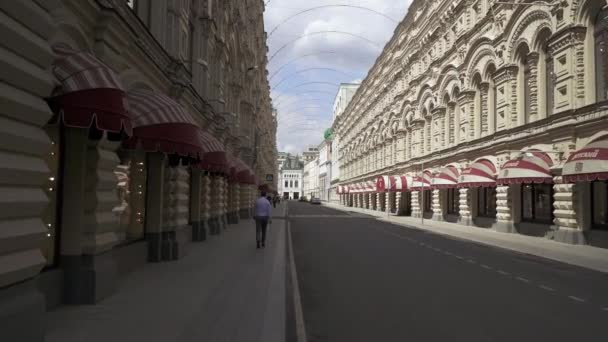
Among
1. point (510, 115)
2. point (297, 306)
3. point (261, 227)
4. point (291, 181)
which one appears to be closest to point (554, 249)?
point (510, 115)

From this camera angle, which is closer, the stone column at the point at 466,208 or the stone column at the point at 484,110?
the stone column at the point at 484,110

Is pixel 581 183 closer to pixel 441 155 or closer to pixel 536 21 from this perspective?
pixel 536 21

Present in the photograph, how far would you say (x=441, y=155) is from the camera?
3569 centimetres

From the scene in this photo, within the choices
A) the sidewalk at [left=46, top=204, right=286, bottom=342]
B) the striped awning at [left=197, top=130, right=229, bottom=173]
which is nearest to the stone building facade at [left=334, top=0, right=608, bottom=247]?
the striped awning at [left=197, top=130, right=229, bottom=173]

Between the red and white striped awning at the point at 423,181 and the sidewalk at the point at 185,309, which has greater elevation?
the red and white striped awning at the point at 423,181

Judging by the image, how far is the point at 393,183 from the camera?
46.5 metres

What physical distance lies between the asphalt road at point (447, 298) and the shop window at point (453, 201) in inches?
742

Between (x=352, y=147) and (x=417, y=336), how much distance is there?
78826mm

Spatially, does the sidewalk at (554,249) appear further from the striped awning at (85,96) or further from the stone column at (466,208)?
the striped awning at (85,96)

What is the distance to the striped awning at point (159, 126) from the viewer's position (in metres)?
8.91

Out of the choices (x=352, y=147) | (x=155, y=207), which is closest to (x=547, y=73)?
(x=155, y=207)

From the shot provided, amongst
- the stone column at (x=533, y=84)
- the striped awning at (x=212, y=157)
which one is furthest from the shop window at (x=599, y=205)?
the striped awning at (x=212, y=157)

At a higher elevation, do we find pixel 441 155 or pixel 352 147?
pixel 352 147

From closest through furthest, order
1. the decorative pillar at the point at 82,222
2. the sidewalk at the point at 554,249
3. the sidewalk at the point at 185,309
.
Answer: the sidewalk at the point at 185,309 < the decorative pillar at the point at 82,222 < the sidewalk at the point at 554,249
